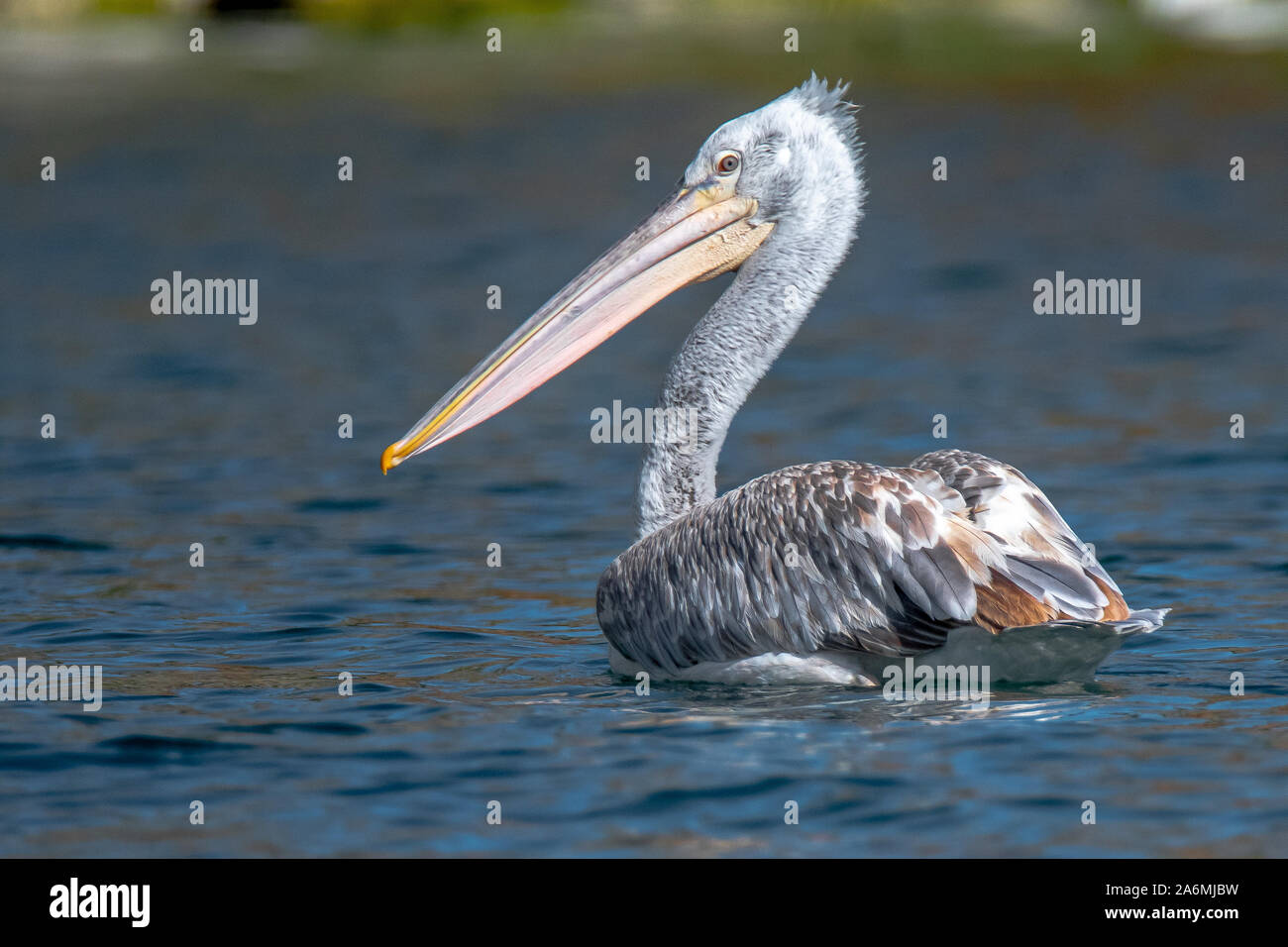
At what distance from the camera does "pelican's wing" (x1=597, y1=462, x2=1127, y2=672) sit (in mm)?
5887

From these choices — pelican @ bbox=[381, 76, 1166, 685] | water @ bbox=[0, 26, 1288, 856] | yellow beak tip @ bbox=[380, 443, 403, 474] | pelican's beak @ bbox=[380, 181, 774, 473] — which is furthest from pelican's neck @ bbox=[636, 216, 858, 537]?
yellow beak tip @ bbox=[380, 443, 403, 474]

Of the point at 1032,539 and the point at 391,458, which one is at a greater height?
the point at 391,458

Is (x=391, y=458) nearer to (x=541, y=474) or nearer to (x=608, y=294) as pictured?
(x=608, y=294)

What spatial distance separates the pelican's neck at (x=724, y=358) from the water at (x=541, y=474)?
0.64m

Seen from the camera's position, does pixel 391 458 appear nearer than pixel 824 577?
No

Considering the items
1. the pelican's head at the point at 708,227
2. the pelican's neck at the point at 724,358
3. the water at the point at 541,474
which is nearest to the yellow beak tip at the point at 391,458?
the pelican's head at the point at 708,227

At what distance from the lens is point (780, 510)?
20.6 feet

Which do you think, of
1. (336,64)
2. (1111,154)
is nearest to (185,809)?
(1111,154)

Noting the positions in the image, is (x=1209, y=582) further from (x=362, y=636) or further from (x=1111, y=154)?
(x=1111, y=154)

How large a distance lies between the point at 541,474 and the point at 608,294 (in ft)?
10.8

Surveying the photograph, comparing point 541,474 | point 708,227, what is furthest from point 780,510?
point 541,474

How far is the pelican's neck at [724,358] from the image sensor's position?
22.5ft

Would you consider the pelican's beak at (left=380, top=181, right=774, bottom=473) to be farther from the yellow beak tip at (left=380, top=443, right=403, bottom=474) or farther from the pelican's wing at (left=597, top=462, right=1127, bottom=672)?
the pelican's wing at (left=597, top=462, right=1127, bottom=672)
